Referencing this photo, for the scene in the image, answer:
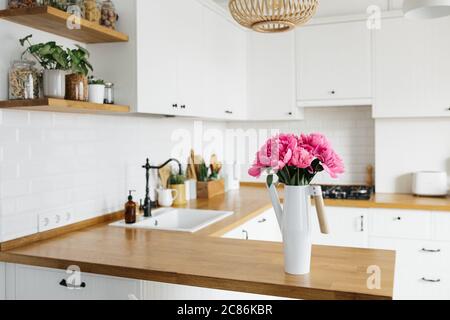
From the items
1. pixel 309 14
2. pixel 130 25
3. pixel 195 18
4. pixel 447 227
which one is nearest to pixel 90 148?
pixel 130 25

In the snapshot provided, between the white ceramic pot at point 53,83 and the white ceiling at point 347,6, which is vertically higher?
the white ceiling at point 347,6

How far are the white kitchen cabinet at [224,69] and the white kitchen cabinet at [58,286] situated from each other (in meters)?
1.65

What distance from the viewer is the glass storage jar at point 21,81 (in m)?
2.05

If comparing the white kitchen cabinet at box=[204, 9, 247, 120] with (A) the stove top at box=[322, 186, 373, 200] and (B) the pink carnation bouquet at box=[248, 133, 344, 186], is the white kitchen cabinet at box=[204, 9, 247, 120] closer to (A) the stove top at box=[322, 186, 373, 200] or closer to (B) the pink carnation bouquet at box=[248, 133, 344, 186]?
(A) the stove top at box=[322, 186, 373, 200]

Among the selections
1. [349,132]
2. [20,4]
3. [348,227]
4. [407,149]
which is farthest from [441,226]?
[20,4]

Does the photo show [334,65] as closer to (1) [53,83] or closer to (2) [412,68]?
(2) [412,68]

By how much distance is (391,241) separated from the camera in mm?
3520

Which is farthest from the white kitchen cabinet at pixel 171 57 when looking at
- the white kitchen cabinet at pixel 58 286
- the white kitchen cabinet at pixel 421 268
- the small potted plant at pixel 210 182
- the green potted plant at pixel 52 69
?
the white kitchen cabinet at pixel 421 268

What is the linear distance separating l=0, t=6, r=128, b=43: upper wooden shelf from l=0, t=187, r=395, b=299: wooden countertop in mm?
990

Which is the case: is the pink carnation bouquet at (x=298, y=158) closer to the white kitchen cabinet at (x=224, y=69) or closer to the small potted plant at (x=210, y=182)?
the white kitchen cabinet at (x=224, y=69)

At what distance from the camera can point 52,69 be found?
6.90 ft

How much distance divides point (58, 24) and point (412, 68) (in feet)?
8.91

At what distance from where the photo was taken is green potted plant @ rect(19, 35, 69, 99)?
2.05 metres

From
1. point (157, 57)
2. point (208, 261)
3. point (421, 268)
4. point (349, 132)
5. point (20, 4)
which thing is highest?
point (20, 4)
